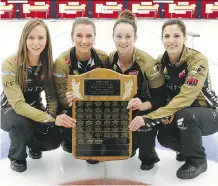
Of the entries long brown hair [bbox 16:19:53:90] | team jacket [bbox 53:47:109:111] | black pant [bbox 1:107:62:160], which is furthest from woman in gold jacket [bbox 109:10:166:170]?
black pant [bbox 1:107:62:160]

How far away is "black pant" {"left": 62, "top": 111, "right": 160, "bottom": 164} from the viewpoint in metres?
1.94

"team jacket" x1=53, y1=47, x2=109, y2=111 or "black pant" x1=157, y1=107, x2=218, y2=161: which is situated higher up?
"team jacket" x1=53, y1=47, x2=109, y2=111

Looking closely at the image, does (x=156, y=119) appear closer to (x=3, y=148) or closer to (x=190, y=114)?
(x=190, y=114)

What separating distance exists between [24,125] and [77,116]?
29cm

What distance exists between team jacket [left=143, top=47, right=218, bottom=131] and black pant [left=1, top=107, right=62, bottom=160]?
0.57 meters

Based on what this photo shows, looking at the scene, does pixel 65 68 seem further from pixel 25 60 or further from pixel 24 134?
pixel 24 134

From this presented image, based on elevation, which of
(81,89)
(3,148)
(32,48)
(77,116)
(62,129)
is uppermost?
(32,48)

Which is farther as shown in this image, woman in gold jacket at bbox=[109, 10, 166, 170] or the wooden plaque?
woman in gold jacket at bbox=[109, 10, 166, 170]

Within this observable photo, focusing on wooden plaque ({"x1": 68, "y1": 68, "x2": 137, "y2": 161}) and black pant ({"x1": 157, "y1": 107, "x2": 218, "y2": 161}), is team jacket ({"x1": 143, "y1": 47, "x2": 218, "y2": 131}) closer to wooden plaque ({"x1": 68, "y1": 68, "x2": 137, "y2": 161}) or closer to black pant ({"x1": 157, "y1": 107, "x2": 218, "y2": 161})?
black pant ({"x1": 157, "y1": 107, "x2": 218, "y2": 161})

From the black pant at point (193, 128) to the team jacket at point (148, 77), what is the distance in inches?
6.0

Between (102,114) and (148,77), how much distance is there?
0.34 m

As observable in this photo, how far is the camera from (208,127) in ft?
6.25

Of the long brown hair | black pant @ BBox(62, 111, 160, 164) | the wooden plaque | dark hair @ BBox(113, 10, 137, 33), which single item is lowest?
black pant @ BBox(62, 111, 160, 164)

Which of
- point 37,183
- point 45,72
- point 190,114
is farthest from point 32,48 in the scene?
point 190,114
